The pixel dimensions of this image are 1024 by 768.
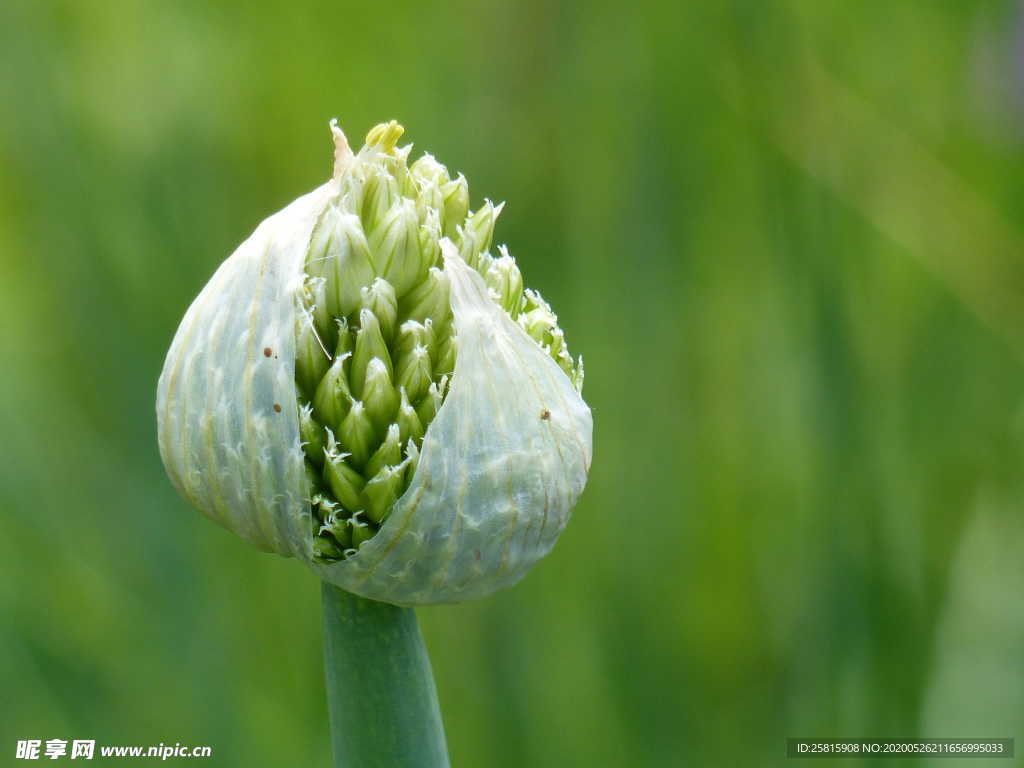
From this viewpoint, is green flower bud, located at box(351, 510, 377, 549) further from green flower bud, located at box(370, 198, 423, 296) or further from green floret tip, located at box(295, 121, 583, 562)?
green flower bud, located at box(370, 198, 423, 296)

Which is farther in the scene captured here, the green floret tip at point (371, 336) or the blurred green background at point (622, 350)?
the blurred green background at point (622, 350)

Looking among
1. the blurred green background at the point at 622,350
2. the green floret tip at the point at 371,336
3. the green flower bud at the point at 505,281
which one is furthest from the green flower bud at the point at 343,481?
the blurred green background at the point at 622,350

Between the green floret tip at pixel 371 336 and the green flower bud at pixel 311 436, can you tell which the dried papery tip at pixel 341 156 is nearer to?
the green floret tip at pixel 371 336

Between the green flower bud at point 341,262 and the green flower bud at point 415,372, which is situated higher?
the green flower bud at point 341,262

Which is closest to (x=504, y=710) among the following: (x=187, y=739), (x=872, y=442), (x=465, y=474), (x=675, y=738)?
(x=675, y=738)

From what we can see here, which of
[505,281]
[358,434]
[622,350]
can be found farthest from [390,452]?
[622,350]

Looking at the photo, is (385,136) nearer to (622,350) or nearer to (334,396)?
(334,396)
